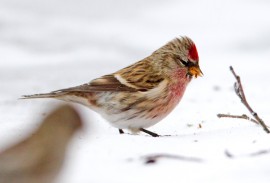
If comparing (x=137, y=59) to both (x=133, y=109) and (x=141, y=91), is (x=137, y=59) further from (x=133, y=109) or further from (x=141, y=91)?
(x=133, y=109)

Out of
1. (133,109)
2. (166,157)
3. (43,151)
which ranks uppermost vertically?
(43,151)

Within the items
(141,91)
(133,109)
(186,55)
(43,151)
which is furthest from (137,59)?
(43,151)

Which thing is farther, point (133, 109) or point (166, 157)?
point (133, 109)

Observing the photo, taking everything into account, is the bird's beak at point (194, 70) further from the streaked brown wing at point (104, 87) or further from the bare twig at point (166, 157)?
the bare twig at point (166, 157)

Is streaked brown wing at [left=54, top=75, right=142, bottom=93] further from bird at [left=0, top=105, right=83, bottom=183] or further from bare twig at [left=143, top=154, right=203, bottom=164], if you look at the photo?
bird at [left=0, top=105, right=83, bottom=183]

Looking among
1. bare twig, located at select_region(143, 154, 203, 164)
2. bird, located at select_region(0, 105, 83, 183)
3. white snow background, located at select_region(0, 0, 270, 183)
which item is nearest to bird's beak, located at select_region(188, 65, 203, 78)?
white snow background, located at select_region(0, 0, 270, 183)

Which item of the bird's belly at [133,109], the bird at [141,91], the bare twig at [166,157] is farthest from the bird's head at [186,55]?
the bare twig at [166,157]

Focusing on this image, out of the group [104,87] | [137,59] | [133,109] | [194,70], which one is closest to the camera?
[133,109]
